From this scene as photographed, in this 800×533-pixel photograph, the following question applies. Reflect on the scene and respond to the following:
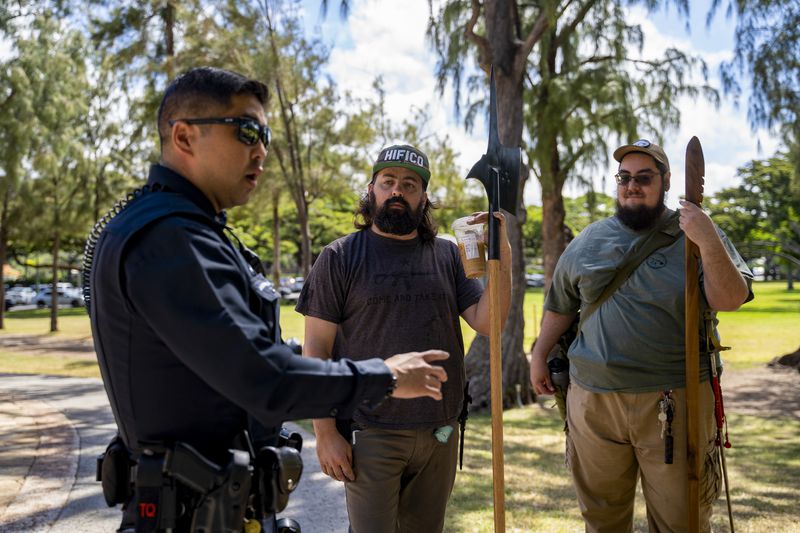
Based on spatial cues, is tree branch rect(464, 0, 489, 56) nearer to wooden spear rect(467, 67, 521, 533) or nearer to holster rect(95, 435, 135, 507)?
wooden spear rect(467, 67, 521, 533)

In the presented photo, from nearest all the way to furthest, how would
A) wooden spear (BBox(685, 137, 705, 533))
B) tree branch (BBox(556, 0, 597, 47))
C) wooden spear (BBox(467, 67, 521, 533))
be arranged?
1. wooden spear (BBox(467, 67, 521, 533))
2. wooden spear (BBox(685, 137, 705, 533))
3. tree branch (BBox(556, 0, 597, 47))

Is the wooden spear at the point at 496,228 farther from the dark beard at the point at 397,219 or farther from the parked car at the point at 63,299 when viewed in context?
the parked car at the point at 63,299

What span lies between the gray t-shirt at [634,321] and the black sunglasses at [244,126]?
2119 millimetres

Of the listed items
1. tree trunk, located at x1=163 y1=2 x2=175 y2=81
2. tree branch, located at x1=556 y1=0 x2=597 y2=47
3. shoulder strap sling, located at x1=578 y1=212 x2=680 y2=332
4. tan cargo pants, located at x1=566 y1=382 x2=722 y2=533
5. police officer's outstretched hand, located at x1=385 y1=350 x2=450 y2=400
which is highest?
tree trunk, located at x1=163 y1=2 x2=175 y2=81

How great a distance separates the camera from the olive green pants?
307 cm

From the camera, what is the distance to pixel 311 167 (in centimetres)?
1889

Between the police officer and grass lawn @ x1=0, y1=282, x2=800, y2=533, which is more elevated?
the police officer

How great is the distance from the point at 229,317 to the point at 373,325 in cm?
149

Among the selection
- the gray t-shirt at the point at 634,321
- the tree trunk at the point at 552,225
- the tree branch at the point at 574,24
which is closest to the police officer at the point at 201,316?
the gray t-shirt at the point at 634,321

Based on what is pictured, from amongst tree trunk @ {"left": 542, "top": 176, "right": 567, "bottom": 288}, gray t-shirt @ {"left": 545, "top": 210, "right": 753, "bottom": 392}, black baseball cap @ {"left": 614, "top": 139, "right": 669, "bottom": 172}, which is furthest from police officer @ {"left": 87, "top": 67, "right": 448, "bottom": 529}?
tree trunk @ {"left": 542, "top": 176, "right": 567, "bottom": 288}

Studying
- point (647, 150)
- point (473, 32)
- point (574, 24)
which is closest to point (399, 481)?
point (647, 150)

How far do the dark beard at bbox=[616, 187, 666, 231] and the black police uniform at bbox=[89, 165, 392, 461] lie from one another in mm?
2193

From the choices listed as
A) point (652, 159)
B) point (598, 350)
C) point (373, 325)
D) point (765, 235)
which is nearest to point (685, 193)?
point (652, 159)

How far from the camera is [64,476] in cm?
625
